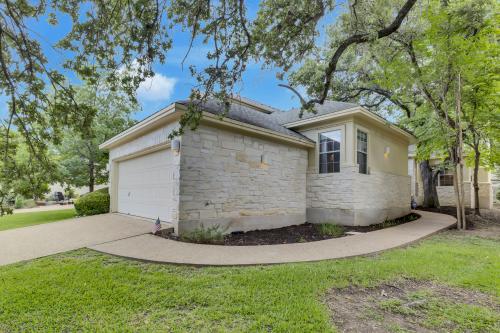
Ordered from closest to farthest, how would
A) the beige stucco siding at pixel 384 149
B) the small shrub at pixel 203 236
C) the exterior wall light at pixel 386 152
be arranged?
the small shrub at pixel 203 236
the beige stucco siding at pixel 384 149
the exterior wall light at pixel 386 152

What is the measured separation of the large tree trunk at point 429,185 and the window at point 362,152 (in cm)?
859

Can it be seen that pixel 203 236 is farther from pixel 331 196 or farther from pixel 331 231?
pixel 331 196

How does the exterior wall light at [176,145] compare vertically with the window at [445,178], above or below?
above

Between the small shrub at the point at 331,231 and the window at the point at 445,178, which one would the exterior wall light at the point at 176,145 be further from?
the window at the point at 445,178

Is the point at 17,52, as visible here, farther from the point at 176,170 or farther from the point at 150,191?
the point at 150,191

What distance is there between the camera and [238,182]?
25.1 ft

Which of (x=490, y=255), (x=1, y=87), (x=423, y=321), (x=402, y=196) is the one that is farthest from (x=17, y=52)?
(x=402, y=196)

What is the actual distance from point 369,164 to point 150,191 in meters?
7.92

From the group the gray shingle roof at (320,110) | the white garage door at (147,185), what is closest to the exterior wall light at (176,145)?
the white garage door at (147,185)

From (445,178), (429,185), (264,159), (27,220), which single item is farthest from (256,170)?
(445,178)

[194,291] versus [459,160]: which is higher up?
[459,160]

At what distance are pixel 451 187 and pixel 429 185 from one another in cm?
265

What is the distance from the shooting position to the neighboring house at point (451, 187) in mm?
16438

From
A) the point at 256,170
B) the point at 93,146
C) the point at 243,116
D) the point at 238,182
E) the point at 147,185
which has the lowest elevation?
the point at 147,185
